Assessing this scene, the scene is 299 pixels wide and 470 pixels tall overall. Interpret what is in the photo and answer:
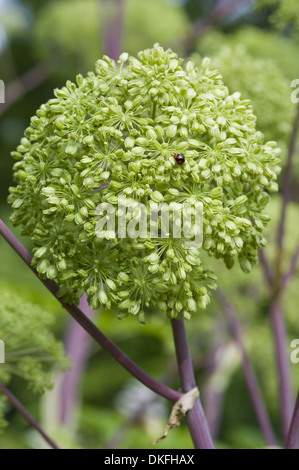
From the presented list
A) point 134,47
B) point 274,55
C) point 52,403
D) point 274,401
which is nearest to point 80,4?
point 134,47

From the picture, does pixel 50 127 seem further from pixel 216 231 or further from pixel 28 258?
pixel 216 231

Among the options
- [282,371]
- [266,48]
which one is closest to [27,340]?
[282,371]

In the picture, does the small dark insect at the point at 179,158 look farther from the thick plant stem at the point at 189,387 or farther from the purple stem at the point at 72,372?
the purple stem at the point at 72,372

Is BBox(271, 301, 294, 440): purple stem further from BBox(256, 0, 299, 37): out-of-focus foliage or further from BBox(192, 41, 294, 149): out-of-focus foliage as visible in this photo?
BBox(256, 0, 299, 37): out-of-focus foliage

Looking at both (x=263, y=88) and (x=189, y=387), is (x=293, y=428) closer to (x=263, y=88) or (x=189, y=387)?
(x=189, y=387)

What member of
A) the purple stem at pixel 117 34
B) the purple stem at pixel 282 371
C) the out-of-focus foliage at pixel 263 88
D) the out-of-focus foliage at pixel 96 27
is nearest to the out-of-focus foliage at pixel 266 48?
the out-of-focus foliage at pixel 96 27
